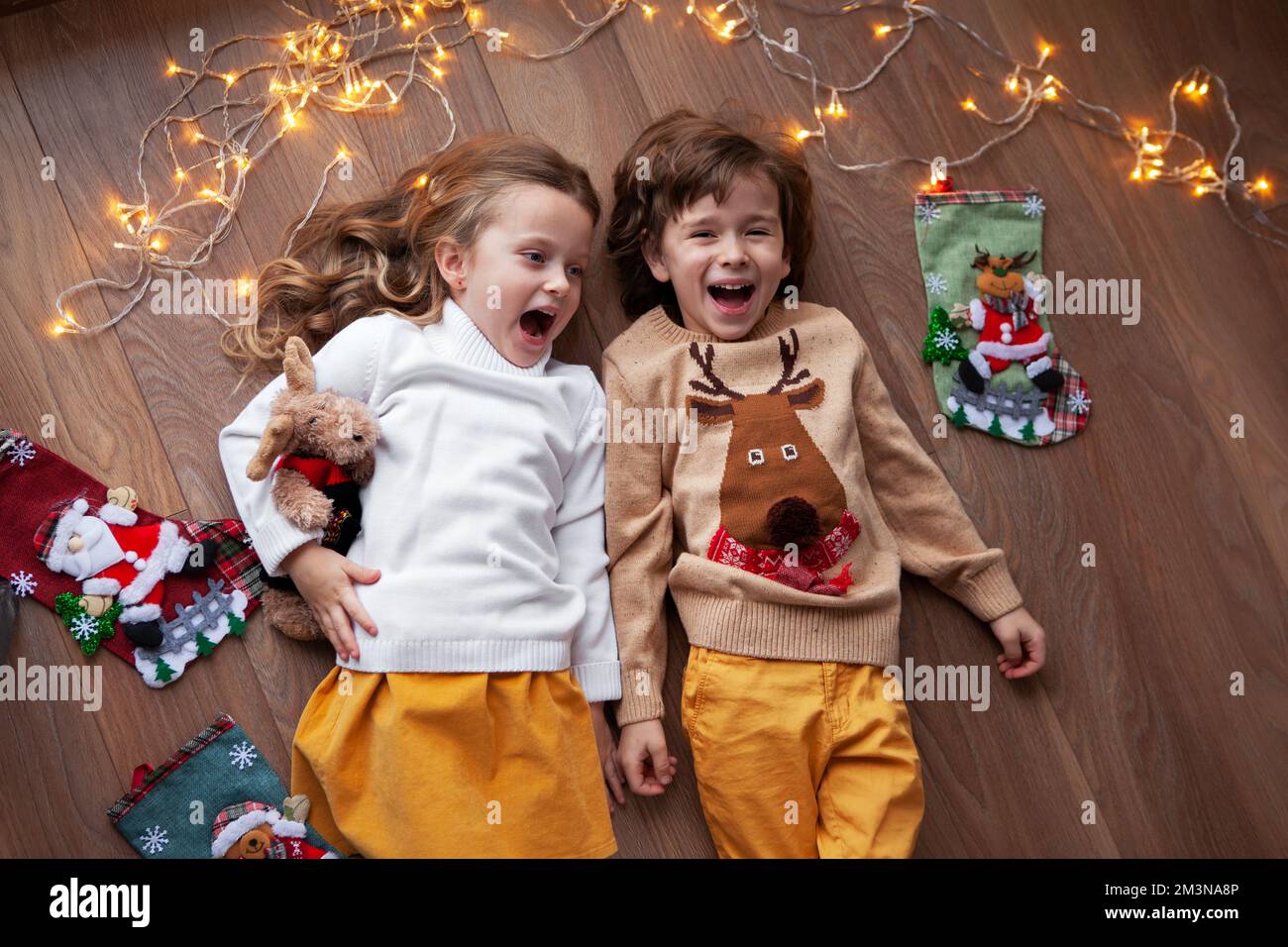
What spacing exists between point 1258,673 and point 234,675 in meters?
1.45

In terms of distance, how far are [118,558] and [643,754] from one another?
736mm

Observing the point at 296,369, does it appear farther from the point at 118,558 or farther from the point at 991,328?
the point at 991,328

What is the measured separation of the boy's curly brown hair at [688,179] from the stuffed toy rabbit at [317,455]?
0.44m

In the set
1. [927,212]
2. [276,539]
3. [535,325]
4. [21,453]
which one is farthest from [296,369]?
[927,212]

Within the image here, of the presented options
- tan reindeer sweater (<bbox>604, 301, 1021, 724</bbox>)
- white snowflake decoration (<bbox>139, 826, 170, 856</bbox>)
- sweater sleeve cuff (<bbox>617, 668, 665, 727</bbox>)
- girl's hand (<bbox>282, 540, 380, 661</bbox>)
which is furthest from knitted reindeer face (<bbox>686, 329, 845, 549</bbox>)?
white snowflake decoration (<bbox>139, 826, 170, 856</bbox>)

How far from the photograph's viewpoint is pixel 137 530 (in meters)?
1.19

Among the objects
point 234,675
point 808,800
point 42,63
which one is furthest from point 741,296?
point 42,63

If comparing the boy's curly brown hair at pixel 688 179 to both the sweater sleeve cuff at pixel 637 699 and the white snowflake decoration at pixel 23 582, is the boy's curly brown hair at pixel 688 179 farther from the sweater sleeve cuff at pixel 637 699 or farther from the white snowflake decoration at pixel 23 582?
the white snowflake decoration at pixel 23 582

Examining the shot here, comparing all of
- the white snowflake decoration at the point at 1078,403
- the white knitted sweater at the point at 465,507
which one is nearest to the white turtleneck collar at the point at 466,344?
the white knitted sweater at the point at 465,507

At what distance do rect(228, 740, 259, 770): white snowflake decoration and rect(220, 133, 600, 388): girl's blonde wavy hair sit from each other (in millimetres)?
490

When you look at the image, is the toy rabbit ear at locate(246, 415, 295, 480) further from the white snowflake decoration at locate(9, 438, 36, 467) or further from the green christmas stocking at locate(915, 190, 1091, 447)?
the green christmas stocking at locate(915, 190, 1091, 447)

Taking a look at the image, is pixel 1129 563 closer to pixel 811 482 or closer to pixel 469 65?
pixel 811 482

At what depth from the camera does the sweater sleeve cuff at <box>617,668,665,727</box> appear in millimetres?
1183

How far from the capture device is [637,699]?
46.6 inches
